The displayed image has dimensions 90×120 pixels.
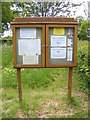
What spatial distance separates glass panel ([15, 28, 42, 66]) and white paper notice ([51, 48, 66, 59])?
0.22 metres

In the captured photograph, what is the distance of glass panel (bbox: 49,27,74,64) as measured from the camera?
2693mm

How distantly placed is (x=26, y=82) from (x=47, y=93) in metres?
0.81

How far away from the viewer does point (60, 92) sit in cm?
376

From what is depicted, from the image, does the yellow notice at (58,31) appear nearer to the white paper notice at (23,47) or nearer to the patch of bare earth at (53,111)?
the white paper notice at (23,47)

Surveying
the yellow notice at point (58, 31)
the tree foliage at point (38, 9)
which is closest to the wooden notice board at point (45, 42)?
the yellow notice at point (58, 31)

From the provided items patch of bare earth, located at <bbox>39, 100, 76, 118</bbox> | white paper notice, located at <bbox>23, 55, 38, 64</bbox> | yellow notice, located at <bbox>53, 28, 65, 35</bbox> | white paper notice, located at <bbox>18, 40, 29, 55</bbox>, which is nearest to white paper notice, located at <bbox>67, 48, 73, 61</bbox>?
yellow notice, located at <bbox>53, 28, 65, 35</bbox>

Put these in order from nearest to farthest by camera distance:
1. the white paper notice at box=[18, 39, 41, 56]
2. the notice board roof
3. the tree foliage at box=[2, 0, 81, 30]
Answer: the notice board roof, the white paper notice at box=[18, 39, 41, 56], the tree foliage at box=[2, 0, 81, 30]

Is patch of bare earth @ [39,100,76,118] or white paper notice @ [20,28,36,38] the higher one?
white paper notice @ [20,28,36,38]

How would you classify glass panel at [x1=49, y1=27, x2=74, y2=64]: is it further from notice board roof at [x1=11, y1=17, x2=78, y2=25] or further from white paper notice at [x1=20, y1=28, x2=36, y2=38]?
white paper notice at [x1=20, y1=28, x2=36, y2=38]

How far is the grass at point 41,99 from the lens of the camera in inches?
109

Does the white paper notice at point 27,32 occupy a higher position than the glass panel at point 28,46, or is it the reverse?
the white paper notice at point 27,32

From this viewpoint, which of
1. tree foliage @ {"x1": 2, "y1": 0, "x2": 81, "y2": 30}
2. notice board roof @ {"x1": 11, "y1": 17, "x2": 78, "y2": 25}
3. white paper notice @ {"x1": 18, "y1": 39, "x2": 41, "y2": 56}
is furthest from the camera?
tree foliage @ {"x1": 2, "y1": 0, "x2": 81, "y2": 30}

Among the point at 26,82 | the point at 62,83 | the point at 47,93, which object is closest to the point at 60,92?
the point at 47,93

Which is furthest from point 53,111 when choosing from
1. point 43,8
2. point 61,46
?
point 43,8
